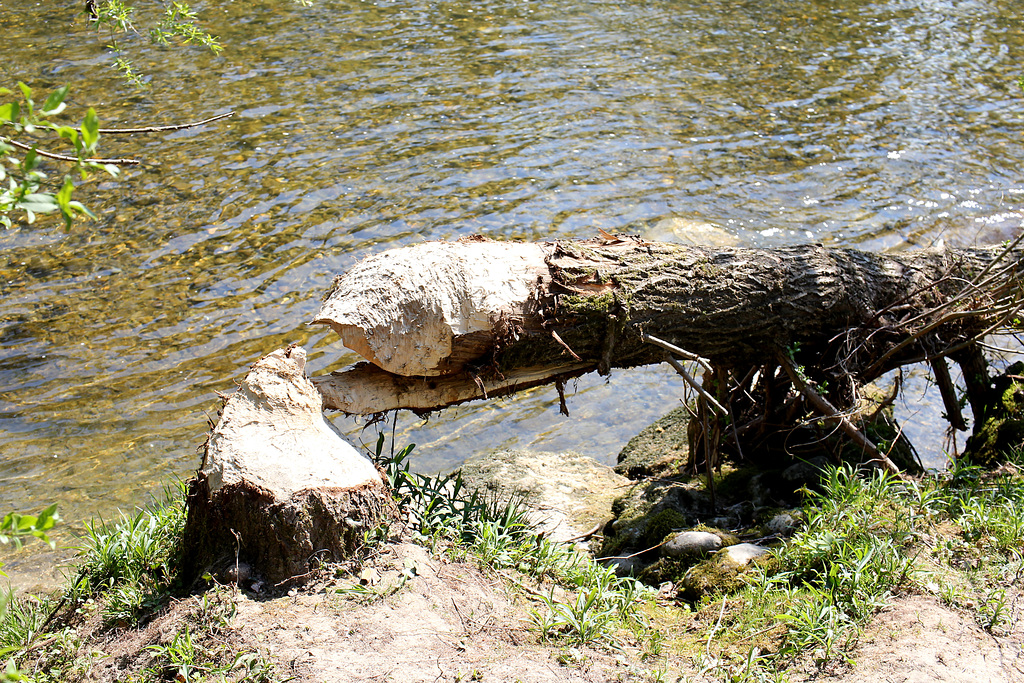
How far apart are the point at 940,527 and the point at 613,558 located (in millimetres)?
1687

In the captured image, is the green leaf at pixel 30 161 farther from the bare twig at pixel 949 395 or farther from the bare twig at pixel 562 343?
the bare twig at pixel 949 395

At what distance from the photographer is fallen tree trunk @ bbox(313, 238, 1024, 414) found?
390cm

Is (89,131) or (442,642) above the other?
(89,131)

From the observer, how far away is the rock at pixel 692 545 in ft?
14.0

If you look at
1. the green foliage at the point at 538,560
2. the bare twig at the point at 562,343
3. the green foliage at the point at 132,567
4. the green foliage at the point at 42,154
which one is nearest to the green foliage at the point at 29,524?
the green foliage at the point at 42,154

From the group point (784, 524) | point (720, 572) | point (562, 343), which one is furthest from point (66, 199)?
point (784, 524)

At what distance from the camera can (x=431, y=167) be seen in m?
9.38

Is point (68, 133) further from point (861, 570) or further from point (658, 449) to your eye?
point (658, 449)

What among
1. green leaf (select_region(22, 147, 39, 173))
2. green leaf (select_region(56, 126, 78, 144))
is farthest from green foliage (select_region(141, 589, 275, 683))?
green leaf (select_region(56, 126, 78, 144))

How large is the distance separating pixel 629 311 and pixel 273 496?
2.06 metres

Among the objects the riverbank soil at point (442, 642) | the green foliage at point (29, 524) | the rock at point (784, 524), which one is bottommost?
the rock at point (784, 524)

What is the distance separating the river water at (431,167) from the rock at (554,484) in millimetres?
325

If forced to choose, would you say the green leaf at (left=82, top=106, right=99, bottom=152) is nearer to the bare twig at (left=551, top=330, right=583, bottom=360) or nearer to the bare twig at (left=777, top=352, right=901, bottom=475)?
the bare twig at (left=551, top=330, right=583, bottom=360)

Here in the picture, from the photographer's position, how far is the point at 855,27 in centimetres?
1398
